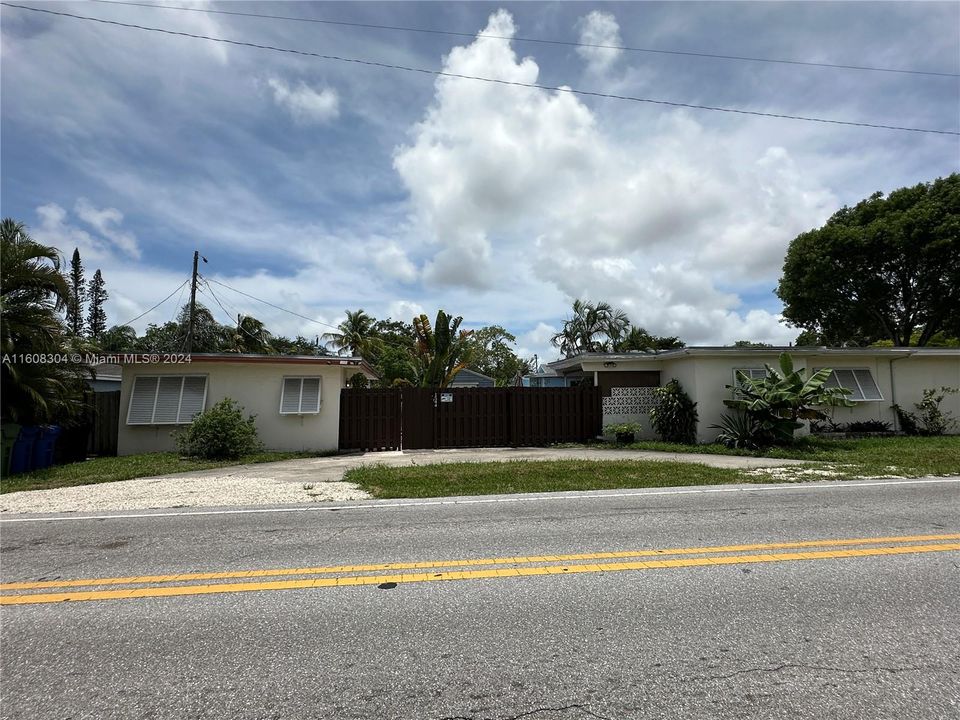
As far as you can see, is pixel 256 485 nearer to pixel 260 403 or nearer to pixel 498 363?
pixel 260 403

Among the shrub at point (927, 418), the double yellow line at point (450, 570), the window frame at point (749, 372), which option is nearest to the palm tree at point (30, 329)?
the double yellow line at point (450, 570)

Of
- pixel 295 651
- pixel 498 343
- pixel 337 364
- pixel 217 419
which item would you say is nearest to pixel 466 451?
pixel 337 364

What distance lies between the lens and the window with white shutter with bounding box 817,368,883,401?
58.5ft

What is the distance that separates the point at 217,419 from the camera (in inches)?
572

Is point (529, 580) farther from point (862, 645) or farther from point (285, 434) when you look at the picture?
point (285, 434)

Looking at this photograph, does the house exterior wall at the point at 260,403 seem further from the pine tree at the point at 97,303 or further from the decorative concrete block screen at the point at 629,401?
the pine tree at the point at 97,303

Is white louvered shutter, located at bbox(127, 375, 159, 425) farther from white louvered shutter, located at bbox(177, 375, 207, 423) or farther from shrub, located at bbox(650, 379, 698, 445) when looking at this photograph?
shrub, located at bbox(650, 379, 698, 445)

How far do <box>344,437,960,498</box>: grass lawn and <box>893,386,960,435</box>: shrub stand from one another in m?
4.46

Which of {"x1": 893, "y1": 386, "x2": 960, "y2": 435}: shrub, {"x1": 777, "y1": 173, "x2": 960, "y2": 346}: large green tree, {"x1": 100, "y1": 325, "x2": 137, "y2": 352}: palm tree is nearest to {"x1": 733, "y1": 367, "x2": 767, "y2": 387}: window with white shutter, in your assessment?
{"x1": 893, "y1": 386, "x2": 960, "y2": 435}: shrub

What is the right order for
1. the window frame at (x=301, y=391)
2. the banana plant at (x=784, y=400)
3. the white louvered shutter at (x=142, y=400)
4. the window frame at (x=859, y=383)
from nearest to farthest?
1. the banana plant at (x=784, y=400)
2. the white louvered shutter at (x=142, y=400)
3. the window frame at (x=301, y=391)
4. the window frame at (x=859, y=383)

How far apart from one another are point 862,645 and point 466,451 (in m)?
13.1

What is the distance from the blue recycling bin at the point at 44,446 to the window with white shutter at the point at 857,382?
20462 millimetres

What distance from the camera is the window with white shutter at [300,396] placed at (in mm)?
16359

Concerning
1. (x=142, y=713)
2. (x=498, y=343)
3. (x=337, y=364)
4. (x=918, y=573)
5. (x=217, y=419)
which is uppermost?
(x=498, y=343)
